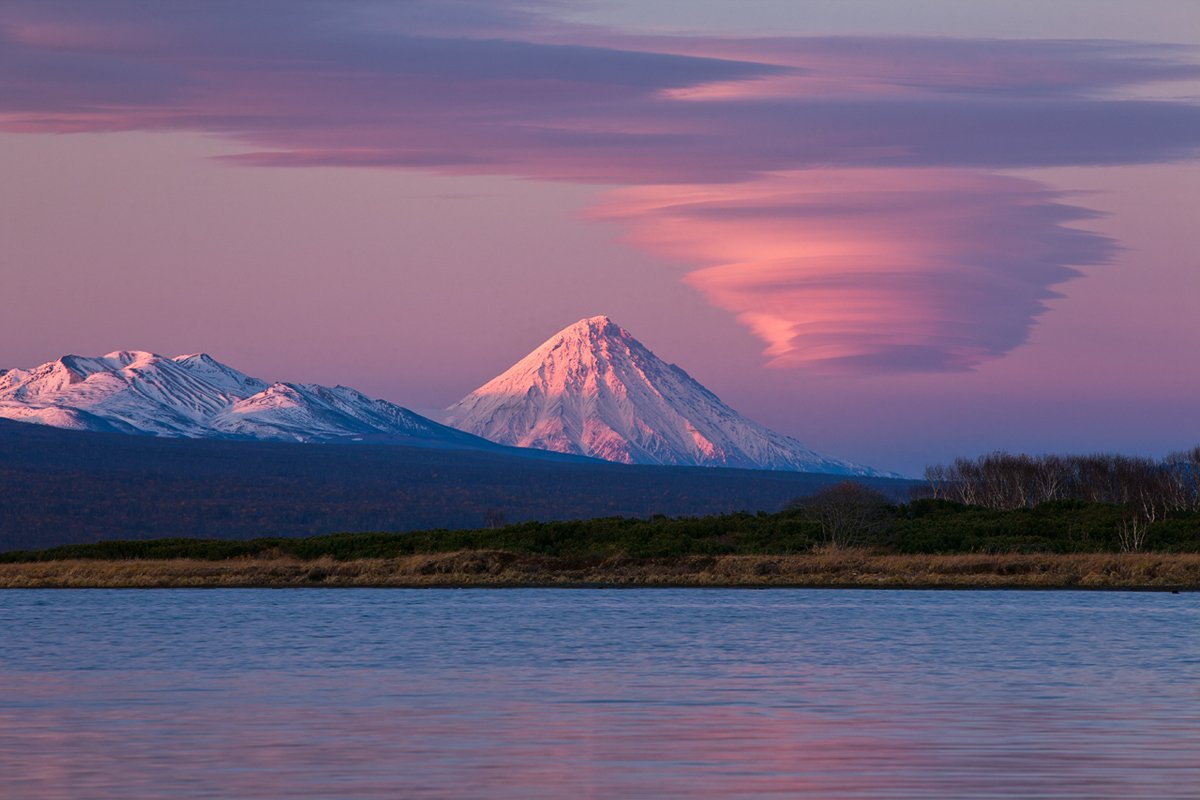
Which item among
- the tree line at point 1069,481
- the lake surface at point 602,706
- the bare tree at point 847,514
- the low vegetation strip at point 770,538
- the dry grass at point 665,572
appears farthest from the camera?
the tree line at point 1069,481

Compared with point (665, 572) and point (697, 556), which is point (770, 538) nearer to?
point (697, 556)

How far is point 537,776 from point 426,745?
347 cm

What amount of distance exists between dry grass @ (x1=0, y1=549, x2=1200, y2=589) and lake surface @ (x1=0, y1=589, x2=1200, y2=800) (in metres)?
26.0

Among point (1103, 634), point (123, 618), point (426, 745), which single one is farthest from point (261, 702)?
point (123, 618)

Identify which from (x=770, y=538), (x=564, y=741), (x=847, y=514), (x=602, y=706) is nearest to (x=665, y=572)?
Answer: (x=770, y=538)

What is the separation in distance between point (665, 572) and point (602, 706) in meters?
61.4

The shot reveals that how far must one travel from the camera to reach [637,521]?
113 m

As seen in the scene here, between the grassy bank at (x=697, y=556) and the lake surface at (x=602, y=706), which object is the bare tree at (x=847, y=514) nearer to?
the grassy bank at (x=697, y=556)

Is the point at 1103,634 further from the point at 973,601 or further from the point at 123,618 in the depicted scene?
the point at 123,618

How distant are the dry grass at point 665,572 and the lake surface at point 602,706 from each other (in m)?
26.0

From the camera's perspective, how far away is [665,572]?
91.2 meters

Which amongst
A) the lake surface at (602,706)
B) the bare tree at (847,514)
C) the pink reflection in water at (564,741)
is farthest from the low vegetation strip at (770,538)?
the pink reflection in water at (564,741)

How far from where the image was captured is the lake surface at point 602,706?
2103 centimetres

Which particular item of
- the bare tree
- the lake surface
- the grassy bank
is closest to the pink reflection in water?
the lake surface
